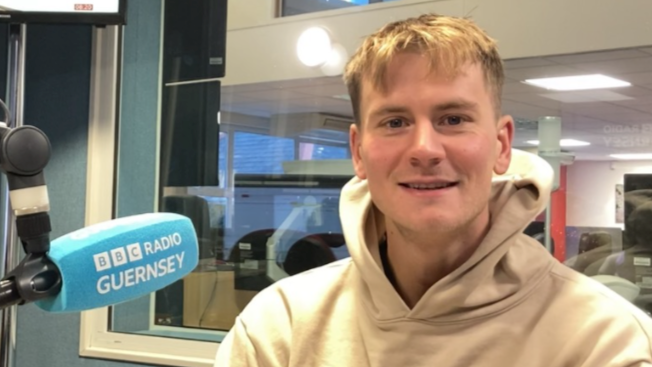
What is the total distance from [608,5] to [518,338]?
6.94 ft

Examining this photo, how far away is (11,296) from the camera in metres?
0.67

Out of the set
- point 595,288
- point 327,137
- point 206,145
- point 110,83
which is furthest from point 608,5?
point 595,288

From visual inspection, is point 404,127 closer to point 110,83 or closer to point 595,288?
point 595,288

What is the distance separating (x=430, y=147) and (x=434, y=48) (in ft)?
0.45

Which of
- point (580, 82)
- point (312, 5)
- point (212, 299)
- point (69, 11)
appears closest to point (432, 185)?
point (69, 11)

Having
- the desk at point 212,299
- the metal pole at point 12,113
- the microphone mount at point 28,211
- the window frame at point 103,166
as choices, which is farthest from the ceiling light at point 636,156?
the microphone mount at point 28,211

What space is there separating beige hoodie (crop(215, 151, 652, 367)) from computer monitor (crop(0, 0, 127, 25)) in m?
1.01

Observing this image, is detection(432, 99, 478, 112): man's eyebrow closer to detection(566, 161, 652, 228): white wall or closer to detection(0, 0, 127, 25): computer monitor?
detection(0, 0, 127, 25): computer monitor

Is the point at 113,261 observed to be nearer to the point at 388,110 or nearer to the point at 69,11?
the point at 388,110

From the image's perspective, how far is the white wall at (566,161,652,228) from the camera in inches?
96.8

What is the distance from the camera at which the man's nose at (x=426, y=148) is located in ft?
3.12

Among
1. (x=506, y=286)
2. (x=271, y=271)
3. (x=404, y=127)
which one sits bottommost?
(x=271, y=271)

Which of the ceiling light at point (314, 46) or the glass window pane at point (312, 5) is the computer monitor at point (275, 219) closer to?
the ceiling light at point (314, 46)

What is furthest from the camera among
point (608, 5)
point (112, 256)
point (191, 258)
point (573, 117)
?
point (573, 117)
